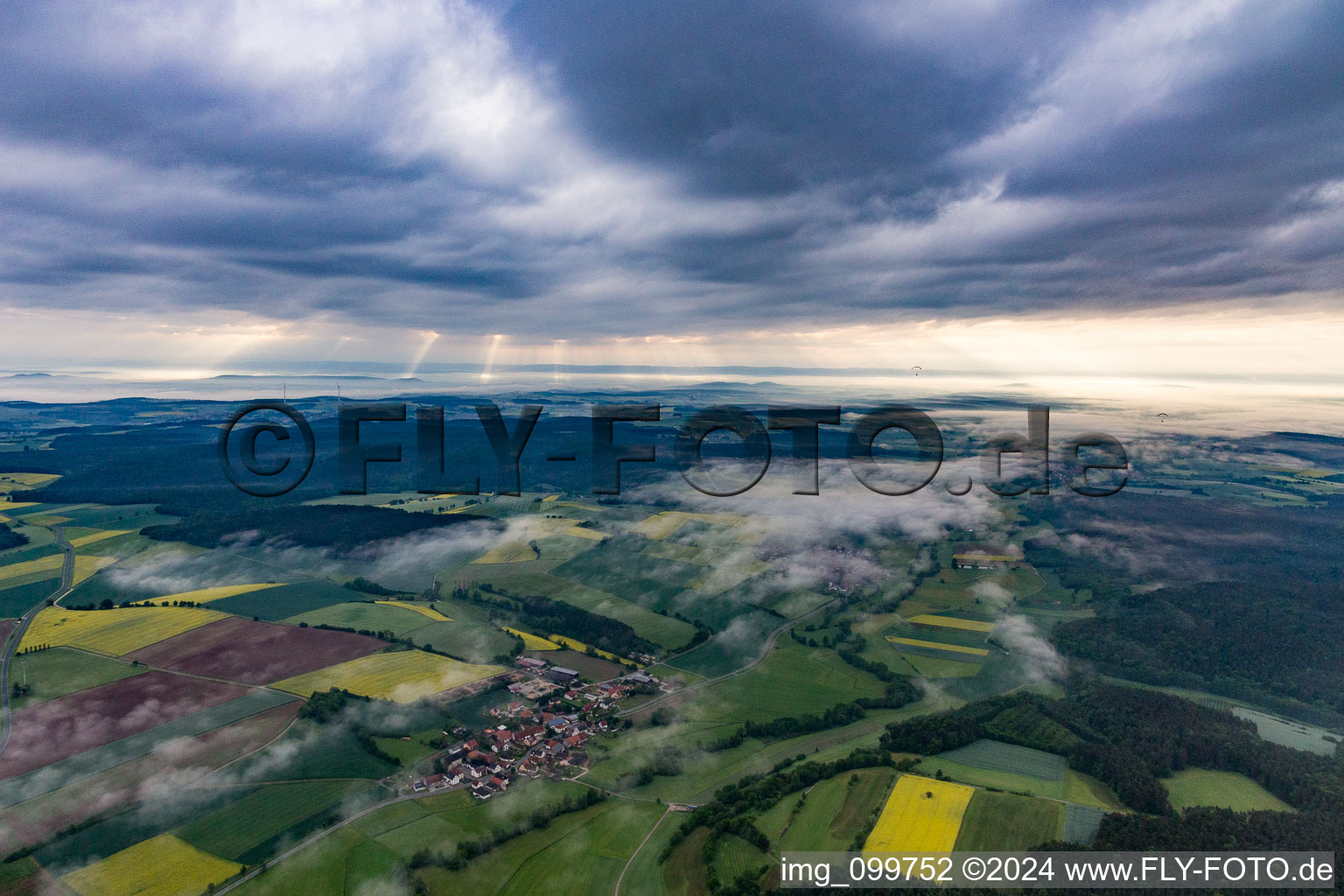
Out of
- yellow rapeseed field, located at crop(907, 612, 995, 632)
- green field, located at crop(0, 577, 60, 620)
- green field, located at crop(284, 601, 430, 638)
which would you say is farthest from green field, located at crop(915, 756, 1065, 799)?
green field, located at crop(0, 577, 60, 620)

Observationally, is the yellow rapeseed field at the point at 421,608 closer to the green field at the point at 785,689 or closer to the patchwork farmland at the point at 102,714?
the patchwork farmland at the point at 102,714

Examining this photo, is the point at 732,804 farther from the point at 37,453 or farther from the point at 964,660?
the point at 37,453

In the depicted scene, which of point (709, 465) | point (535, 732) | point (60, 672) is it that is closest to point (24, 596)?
point (60, 672)

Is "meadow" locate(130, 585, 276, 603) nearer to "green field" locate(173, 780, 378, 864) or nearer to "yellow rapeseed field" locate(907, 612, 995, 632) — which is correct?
"green field" locate(173, 780, 378, 864)

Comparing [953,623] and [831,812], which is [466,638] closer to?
[831,812]

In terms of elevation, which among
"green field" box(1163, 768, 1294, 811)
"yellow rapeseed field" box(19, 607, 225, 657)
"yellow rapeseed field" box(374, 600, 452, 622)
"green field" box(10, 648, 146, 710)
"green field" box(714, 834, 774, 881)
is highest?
"yellow rapeseed field" box(19, 607, 225, 657)

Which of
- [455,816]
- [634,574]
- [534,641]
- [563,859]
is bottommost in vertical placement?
[563,859]

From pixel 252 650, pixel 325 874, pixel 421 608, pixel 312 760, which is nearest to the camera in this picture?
pixel 325 874
